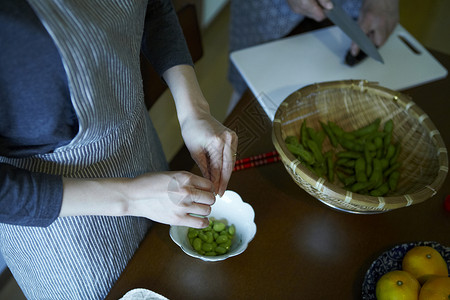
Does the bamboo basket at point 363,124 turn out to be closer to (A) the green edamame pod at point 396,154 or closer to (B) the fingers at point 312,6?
(A) the green edamame pod at point 396,154

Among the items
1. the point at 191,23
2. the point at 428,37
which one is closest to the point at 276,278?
the point at 191,23

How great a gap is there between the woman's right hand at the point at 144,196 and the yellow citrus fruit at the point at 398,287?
1.00ft

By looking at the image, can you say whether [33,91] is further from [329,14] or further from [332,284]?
[329,14]

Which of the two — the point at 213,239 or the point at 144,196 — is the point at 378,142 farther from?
the point at 144,196

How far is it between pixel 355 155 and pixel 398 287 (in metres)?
0.32

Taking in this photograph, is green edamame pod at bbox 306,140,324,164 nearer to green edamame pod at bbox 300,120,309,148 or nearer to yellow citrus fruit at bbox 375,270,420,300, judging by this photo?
green edamame pod at bbox 300,120,309,148

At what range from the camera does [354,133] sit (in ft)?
2.98

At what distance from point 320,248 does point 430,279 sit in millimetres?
189

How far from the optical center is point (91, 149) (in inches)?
25.9

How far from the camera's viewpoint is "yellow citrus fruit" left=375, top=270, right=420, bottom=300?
24.0 inches

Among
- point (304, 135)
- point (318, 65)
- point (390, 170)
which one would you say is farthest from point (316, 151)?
point (318, 65)

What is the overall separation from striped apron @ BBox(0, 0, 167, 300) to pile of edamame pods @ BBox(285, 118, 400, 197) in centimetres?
33

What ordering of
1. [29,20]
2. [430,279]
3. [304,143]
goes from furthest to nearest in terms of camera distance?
1. [304,143]
2. [430,279]
3. [29,20]

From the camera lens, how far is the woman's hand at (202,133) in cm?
69
